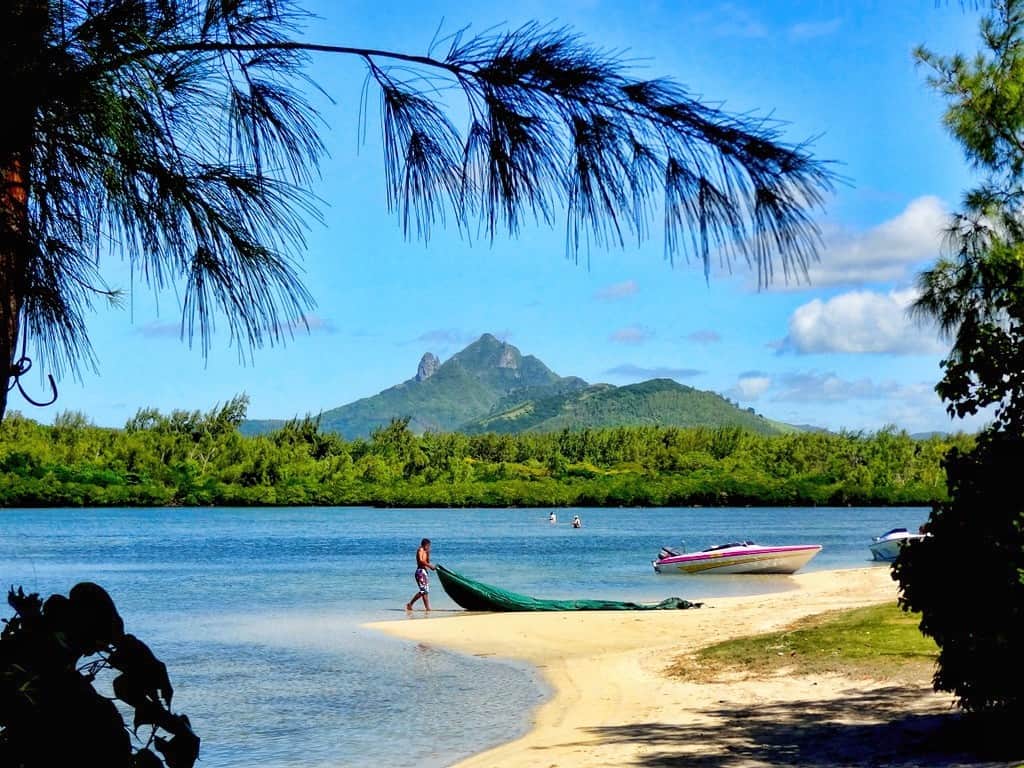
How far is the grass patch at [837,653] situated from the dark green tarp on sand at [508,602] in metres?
8.98

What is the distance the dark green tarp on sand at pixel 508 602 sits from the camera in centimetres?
2675

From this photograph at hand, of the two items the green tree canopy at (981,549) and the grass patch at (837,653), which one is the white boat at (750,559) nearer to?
the grass patch at (837,653)

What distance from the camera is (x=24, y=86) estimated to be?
2723 millimetres

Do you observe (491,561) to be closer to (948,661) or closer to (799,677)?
(799,677)

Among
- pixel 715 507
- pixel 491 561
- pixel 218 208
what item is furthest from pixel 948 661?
pixel 715 507

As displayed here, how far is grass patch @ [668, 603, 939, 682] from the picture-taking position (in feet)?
42.0

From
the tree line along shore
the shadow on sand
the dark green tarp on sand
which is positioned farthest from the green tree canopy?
the tree line along shore

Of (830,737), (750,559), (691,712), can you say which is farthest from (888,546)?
(830,737)

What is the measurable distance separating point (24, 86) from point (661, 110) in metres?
1.55

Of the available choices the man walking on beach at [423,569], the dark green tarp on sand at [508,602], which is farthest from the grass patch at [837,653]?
the man walking on beach at [423,569]

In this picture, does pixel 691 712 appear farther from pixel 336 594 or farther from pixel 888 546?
pixel 888 546

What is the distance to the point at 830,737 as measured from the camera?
9867 mm

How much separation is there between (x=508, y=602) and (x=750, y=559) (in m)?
13.1

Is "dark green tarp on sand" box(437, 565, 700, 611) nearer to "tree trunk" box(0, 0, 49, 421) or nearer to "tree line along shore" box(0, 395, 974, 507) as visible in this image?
"tree trunk" box(0, 0, 49, 421)
